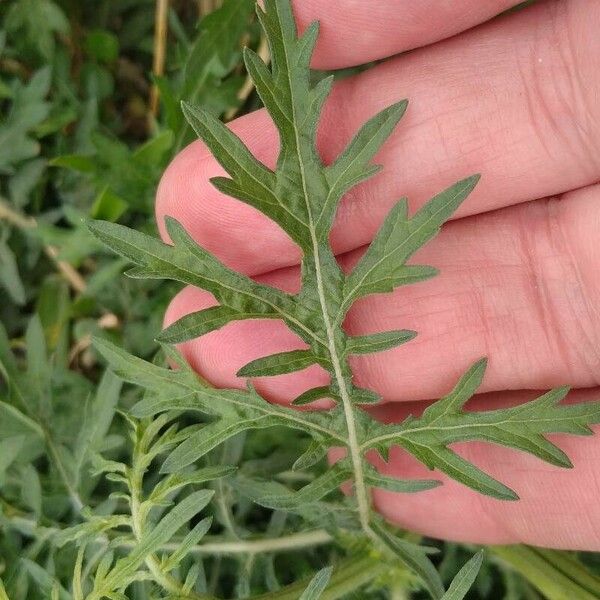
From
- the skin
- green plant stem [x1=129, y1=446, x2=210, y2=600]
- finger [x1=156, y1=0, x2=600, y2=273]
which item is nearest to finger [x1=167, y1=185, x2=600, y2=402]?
the skin

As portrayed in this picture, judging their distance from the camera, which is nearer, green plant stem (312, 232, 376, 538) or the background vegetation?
green plant stem (312, 232, 376, 538)

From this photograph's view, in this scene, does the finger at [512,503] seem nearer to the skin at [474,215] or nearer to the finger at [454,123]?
the skin at [474,215]

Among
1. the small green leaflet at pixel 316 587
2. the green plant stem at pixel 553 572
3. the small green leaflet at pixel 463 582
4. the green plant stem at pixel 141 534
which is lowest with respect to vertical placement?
the green plant stem at pixel 553 572

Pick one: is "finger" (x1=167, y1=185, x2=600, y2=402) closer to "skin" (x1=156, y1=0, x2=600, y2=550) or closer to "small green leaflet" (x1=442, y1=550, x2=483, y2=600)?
"skin" (x1=156, y1=0, x2=600, y2=550)

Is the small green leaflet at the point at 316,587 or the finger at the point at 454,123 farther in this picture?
the finger at the point at 454,123

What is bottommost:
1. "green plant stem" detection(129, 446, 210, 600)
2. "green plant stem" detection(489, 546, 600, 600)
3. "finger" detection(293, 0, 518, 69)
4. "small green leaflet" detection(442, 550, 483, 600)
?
"green plant stem" detection(489, 546, 600, 600)

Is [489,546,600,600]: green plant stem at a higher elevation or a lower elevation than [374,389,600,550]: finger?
lower

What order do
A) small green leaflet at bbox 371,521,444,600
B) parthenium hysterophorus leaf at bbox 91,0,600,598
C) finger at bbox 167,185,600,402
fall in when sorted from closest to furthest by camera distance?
parthenium hysterophorus leaf at bbox 91,0,600,598, small green leaflet at bbox 371,521,444,600, finger at bbox 167,185,600,402

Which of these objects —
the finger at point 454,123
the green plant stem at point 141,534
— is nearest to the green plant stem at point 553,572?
the green plant stem at point 141,534
